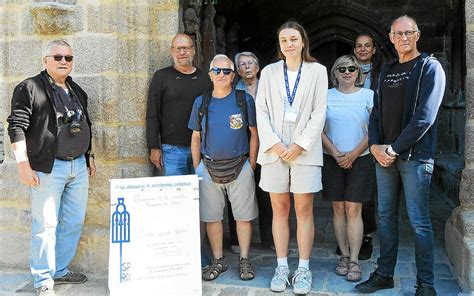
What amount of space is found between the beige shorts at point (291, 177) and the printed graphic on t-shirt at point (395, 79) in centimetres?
78

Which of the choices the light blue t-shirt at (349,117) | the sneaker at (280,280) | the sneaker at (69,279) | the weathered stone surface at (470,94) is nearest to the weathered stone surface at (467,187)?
the weathered stone surface at (470,94)

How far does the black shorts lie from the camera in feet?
13.4

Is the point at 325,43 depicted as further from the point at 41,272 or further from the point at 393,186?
the point at 41,272

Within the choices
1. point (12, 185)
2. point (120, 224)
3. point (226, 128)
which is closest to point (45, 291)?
point (120, 224)

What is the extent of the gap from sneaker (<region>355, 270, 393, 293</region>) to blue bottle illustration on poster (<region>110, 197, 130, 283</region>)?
5.80ft

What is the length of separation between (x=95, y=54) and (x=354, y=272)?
278cm

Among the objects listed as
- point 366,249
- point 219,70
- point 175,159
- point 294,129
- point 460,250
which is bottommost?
point 366,249

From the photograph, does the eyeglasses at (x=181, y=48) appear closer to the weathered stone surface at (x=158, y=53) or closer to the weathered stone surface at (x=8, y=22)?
the weathered stone surface at (x=158, y=53)

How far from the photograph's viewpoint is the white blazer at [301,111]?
12.3 feet

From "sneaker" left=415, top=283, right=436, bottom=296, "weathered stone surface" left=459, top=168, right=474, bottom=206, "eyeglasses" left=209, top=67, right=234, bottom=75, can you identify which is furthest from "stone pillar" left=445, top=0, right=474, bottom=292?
"eyeglasses" left=209, top=67, right=234, bottom=75

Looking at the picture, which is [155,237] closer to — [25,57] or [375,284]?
[375,284]

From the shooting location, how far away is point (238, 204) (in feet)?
13.5

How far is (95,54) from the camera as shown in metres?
4.35

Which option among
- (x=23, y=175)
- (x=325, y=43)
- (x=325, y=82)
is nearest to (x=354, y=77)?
(x=325, y=82)
